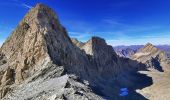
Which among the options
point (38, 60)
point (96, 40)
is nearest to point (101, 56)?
point (96, 40)

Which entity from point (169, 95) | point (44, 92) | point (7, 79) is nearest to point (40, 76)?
point (7, 79)

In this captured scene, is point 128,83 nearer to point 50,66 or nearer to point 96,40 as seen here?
point 96,40

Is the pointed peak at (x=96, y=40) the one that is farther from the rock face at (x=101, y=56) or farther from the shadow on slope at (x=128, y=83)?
the shadow on slope at (x=128, y=83)

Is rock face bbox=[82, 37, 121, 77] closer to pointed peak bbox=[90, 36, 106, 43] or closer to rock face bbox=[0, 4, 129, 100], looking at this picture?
pointed peak bbox=[90, 36, 106, 43]

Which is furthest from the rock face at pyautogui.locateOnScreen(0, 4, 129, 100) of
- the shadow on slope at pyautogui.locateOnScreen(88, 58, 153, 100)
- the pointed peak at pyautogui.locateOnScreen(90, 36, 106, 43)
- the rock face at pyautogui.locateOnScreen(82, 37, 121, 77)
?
the pointed peak at pyautogui.locateOnScreen(90, 36, 106, 43)

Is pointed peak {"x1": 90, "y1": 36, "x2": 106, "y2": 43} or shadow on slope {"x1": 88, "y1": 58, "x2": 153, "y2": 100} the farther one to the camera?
pointed peak {"x1": 90, "y1": 36, "x2": 106, "y2": 43}

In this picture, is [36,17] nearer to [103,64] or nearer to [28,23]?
[28,23]

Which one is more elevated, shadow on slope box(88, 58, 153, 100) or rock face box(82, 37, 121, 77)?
rock face box(82, 37, 121, 77)

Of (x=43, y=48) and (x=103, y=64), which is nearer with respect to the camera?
(x=43, y=48)
